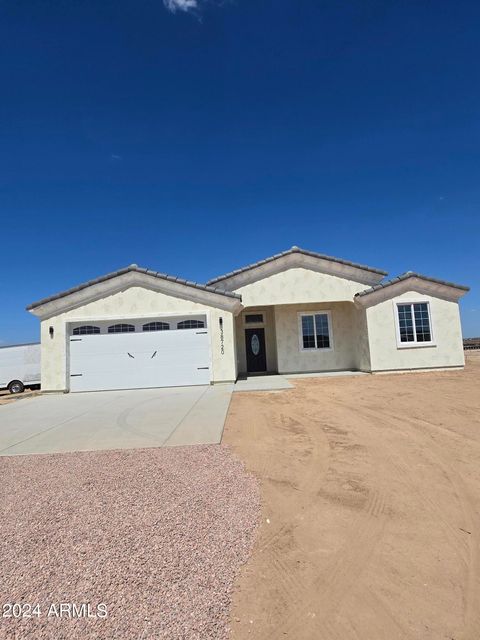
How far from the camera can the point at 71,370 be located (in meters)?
13.7

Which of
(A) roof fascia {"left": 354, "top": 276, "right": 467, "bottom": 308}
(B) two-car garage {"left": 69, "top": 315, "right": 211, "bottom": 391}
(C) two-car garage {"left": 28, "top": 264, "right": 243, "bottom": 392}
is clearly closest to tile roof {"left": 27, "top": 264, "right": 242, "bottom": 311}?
(C) two-car garage {"left": 28, "top": 264, "right": 243, "bottom": 392}

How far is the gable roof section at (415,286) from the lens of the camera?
49.1ft

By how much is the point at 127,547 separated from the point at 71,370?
12160mm

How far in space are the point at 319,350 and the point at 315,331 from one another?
0.91 m

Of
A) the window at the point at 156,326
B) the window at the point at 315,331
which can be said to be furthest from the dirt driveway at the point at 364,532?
the window at the point at 315,331

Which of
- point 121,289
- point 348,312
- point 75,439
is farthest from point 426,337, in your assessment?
point 75,439

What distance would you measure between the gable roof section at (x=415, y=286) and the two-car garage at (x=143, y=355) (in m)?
7.34

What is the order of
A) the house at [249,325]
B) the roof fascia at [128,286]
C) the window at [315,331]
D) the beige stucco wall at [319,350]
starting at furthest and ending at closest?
the window at [315,331], the beige stucco wall at [319,350], the roof fascia at [128,286], the house at [249,325]

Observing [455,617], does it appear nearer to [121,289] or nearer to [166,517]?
[166,517]

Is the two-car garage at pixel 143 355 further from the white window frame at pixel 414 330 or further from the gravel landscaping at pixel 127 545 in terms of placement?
the gravel landscaping at pixel 127 545

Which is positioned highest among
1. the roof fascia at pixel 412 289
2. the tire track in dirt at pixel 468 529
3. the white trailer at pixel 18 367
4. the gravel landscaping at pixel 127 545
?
the roof fascia at pixel 412 289

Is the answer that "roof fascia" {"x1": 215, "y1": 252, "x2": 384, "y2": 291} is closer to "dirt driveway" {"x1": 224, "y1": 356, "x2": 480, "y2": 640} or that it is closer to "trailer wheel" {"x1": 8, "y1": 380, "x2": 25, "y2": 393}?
"dirt driveway" {"x1": 224, "y1": 356, "x2": 480, "y2": 640}

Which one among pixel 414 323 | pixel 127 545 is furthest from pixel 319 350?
pixel 127 545

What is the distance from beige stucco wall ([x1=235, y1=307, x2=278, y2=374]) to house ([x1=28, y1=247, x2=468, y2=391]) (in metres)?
0.05
